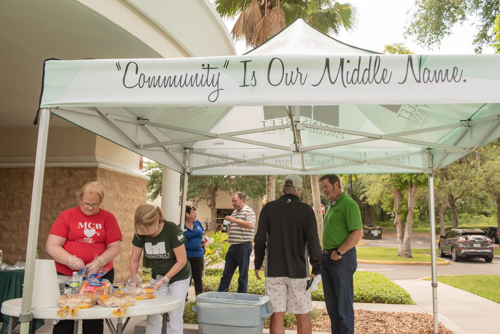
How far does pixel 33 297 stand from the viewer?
2.82m

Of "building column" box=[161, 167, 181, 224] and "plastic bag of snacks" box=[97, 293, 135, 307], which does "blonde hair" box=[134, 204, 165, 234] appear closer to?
"plastic bag of snacks" box=[97, 293, 135, 307]

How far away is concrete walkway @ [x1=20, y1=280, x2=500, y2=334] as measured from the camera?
5.60 meters

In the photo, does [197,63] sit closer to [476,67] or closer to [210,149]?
[476,67]

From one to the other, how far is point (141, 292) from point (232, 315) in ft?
3.59

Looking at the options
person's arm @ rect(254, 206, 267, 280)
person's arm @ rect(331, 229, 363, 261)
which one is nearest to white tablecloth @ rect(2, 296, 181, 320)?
person's arm @ rect(254, 206, 267, 280)

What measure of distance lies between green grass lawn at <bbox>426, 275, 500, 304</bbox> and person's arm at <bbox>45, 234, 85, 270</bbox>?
883 centimetres

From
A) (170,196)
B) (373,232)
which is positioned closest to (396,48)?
(170,196)

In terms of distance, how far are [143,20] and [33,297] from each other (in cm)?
336

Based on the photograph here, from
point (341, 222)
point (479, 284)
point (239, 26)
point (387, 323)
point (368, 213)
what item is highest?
point (239, 26)

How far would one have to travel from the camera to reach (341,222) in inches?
172

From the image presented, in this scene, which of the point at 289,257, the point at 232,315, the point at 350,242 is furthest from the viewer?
the point at 350,242

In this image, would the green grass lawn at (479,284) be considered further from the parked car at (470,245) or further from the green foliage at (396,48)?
the green foliage at (396,48)

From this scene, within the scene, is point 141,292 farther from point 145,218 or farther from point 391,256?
point 391,256

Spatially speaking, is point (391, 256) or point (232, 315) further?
point (391, 256)
